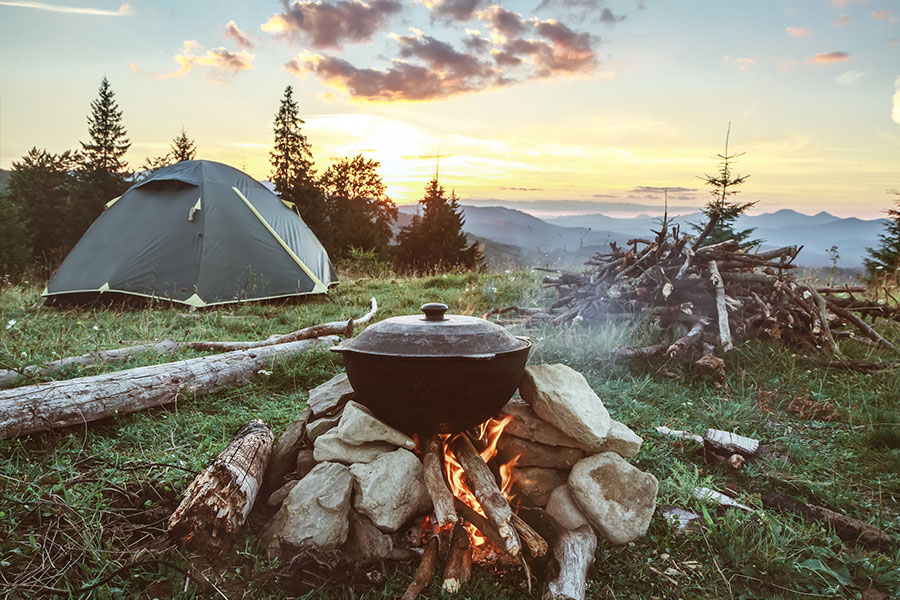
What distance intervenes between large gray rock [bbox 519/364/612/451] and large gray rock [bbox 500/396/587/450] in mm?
51

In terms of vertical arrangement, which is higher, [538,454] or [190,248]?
[190,248]

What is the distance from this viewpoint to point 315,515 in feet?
7.82

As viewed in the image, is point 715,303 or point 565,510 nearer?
point 565,510

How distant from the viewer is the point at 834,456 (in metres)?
3.36

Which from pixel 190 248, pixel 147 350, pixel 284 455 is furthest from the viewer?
pixel 190 248

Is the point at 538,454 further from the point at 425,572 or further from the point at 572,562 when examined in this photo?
the point at 425,572

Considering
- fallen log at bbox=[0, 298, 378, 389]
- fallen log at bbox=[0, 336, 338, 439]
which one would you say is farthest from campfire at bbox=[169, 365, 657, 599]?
fallen log at bbox=[0, 298, 378, 389]

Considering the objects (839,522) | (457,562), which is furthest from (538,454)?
(839,522)

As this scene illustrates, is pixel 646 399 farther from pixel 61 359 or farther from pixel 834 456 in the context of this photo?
pixel 61 359

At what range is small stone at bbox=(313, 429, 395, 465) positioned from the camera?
2.67 meters

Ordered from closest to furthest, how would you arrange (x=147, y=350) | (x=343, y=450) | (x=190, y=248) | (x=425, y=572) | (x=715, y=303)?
(x=425, y=572) < (x=343, y=450) < (x=147, y=350) < (x=715, y=303) < (x=190, y=248)

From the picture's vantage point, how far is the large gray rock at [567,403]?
8.63 ft

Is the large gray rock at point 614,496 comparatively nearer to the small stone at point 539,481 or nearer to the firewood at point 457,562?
the small stone at point 539,481

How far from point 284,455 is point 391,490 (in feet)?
2.73
